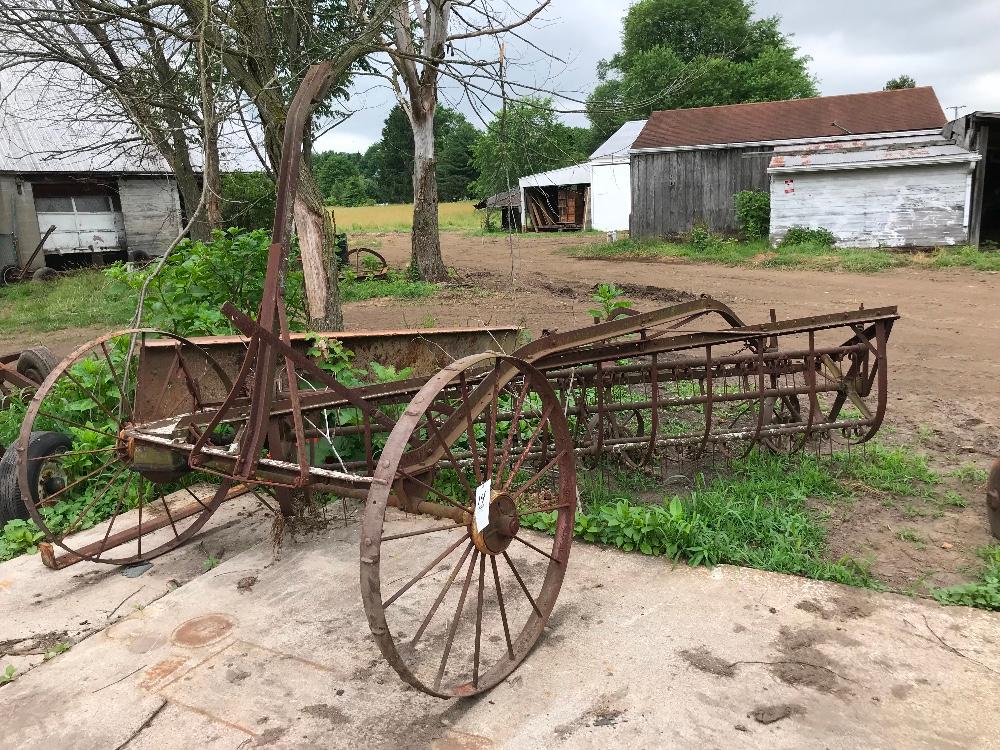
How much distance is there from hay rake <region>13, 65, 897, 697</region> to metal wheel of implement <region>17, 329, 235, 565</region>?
18 millimetres

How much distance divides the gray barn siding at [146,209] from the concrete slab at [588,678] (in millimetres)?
21191

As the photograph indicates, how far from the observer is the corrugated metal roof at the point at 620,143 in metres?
30.3

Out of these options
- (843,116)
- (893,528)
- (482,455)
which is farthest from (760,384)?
(843,116)

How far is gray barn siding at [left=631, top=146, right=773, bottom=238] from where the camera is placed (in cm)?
2183

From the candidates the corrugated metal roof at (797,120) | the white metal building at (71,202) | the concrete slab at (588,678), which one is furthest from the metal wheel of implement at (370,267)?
the concrete slab at (588,678)

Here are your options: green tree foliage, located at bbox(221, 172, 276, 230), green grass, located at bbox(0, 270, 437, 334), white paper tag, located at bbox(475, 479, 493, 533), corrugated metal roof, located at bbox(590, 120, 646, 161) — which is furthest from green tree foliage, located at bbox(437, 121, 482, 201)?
white paper tag, located at bbox(475, 479, 493, 533)

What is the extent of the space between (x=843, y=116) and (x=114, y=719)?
87.9ft

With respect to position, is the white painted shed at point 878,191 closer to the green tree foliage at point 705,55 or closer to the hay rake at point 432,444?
the hay rake at point 432,444

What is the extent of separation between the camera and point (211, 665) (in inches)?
124

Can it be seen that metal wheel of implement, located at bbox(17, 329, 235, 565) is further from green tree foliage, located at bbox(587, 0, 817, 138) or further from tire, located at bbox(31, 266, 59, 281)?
green tree foliage, located at bbox(587, 0, 817, 138)

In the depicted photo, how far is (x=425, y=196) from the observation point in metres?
15.9

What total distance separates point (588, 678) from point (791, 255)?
55.1 feet

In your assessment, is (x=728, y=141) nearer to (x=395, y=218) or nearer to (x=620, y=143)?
(x=620, y=143)

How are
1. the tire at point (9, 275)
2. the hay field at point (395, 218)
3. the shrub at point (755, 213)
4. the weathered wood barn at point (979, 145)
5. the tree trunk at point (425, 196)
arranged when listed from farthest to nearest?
the hay field at point (395, 218)
the shrub at point (755, 213)
the tire at point (9, 275)
the weathered wood barn at point (979, 145)
the tree trunk at point (425, 196)
